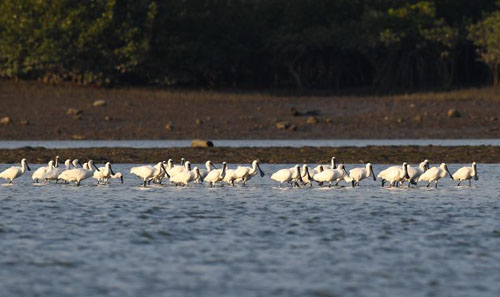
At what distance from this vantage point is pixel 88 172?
24406mm

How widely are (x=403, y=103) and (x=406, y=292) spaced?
107ft

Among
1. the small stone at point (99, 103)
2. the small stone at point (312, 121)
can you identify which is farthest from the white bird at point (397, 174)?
the small stone at point (99, 103)

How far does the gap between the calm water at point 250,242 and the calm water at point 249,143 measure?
1185cm

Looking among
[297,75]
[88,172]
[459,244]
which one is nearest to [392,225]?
[459,244]

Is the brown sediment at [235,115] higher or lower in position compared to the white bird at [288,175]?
higher

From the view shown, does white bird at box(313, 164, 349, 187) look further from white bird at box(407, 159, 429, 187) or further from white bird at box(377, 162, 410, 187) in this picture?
white bird at box(407, 159, 429, 187)

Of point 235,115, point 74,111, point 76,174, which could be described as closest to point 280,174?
point 76,174

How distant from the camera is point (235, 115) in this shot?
4203cm

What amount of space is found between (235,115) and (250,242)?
26.2 meters

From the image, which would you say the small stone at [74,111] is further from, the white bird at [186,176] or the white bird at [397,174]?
the white bird at [397,174]

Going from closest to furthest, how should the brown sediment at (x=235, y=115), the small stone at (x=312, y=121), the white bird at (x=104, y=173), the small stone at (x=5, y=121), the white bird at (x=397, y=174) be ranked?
the white bird at (x=397, y=174), the white bird at (x=104, y=173), the brown sediment at (x=235, y=115), the small stone at (x=5, y=121), the small stone at (x=312, y=121)

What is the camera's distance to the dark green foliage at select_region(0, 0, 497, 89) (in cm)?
5075

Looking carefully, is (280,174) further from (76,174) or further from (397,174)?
(76,174)

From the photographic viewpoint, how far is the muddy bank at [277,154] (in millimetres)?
30672
